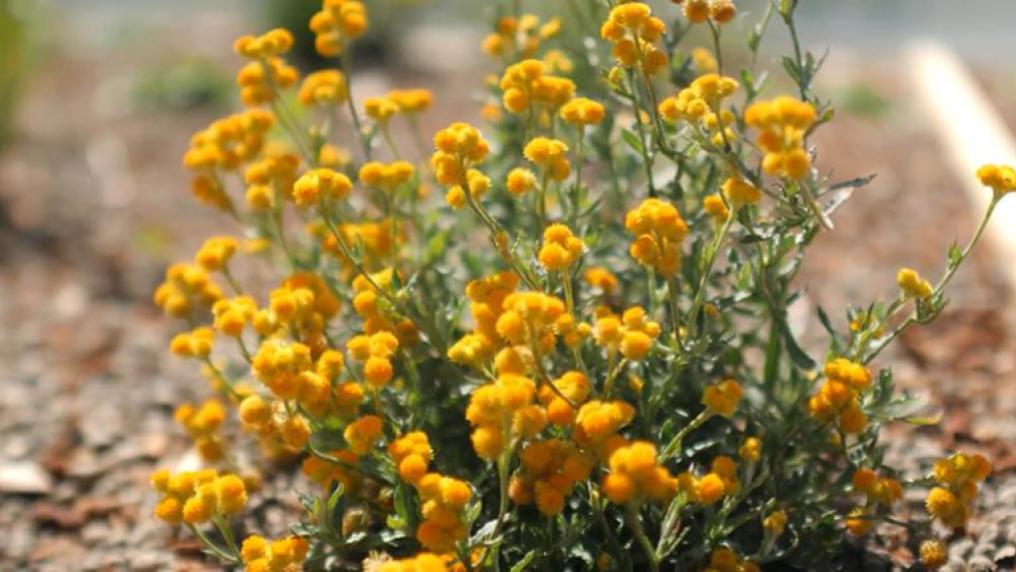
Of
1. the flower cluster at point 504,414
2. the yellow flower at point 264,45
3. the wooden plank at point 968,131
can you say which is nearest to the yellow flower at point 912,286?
the flower cluster at point 504,414

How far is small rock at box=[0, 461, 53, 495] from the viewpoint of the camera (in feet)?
10.2

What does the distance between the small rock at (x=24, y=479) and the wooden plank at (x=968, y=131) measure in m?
2.93

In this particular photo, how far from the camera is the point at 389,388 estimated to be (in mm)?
2324

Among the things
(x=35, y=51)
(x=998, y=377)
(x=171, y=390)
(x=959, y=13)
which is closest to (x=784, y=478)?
(x=998, y=377)

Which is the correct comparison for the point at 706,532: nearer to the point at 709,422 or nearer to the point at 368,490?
the point at 709,422

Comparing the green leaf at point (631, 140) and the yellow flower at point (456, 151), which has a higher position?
the green leaf at point (631, 140)

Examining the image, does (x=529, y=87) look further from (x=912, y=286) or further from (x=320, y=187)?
(x=912, y=286)

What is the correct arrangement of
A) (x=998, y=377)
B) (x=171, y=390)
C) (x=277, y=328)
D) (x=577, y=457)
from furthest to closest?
(x=171, y=390) → (x=998, y=377) → (x=277, y=328) → (x=577, y=457)

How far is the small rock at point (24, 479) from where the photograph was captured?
3.10 m

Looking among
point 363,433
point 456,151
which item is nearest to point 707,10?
point 456,151

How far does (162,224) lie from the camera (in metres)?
5.32

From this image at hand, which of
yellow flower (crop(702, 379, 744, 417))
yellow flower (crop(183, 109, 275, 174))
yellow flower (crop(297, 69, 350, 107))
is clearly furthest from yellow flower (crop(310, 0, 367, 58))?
yellow flower (crop(702, 379, 744, 417))

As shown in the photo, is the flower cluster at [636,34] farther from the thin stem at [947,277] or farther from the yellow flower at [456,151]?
the thin stem at [947,277]

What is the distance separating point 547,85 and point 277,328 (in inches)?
26.7
